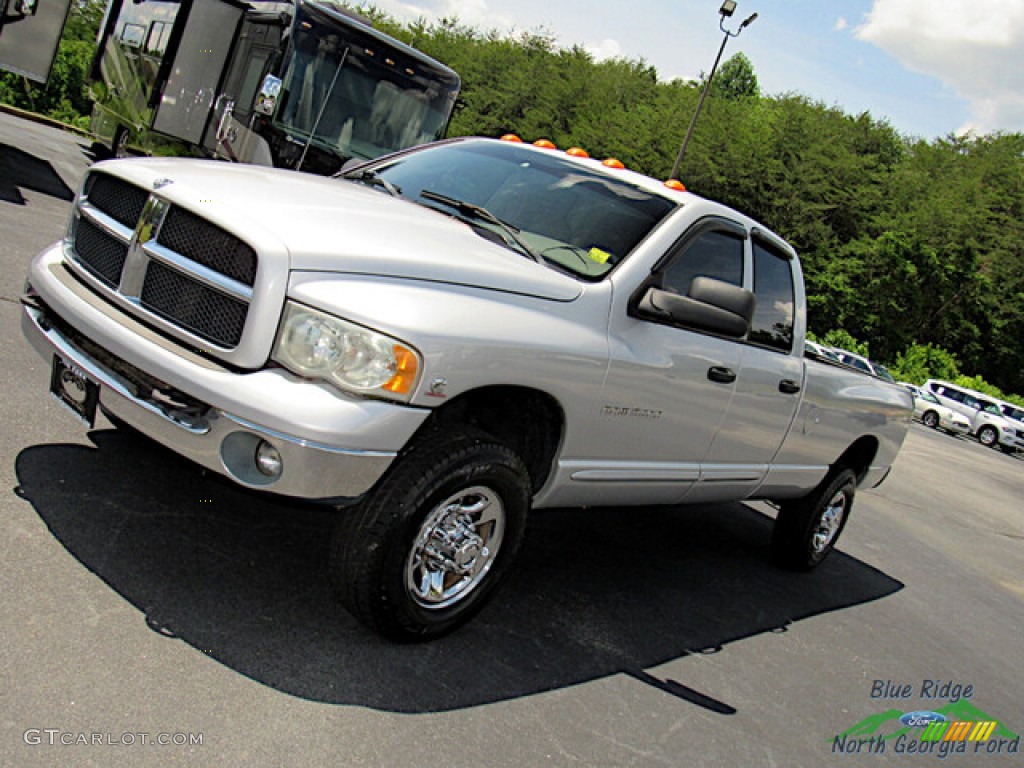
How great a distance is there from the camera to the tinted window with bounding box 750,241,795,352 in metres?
4.99

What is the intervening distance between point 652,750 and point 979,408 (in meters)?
29.7

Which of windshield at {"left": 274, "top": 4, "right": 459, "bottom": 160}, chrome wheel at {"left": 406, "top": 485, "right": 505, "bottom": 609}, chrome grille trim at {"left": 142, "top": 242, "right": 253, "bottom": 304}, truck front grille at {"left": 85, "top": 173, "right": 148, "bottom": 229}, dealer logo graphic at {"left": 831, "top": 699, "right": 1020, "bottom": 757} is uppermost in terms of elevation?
windshield at {"left": 274, "top": 4, "right": 459, "bottom": 160}

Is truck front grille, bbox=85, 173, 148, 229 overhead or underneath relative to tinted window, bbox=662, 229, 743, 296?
underneath

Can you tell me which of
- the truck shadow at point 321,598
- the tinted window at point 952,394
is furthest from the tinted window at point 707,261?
the tinted window at point 952,394

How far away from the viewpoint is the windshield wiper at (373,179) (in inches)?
174

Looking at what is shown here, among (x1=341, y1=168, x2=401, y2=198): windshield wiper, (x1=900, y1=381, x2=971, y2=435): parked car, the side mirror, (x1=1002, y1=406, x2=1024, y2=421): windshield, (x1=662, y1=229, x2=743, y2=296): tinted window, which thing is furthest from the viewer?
(x1=900, y1=381, x2=971, y2=435): parked car

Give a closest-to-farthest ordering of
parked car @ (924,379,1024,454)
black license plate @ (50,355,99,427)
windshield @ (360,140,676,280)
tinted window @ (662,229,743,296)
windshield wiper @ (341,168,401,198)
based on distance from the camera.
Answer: black license plate @ (50,355,99,427), windshield @ (360,140,676,280), tinted window @ (662,229,743,296), windshield wiper @ (341,168,401,198), parked car @ (924,379,1024,454)

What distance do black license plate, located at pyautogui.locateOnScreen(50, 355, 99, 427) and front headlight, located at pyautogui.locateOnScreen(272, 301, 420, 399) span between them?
0.79m

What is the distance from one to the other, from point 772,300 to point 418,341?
110 inches

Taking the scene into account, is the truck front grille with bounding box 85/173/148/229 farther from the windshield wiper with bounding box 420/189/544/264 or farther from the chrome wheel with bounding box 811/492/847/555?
the chrome wheel with bounding box 811/492/847/555

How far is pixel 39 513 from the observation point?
12.0 feet

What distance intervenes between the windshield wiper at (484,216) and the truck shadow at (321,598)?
1409 millimetres

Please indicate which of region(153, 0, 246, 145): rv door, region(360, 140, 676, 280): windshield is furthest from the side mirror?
region(153, 0, 246, 145): rv door

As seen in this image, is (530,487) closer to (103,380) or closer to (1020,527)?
(103,380)
